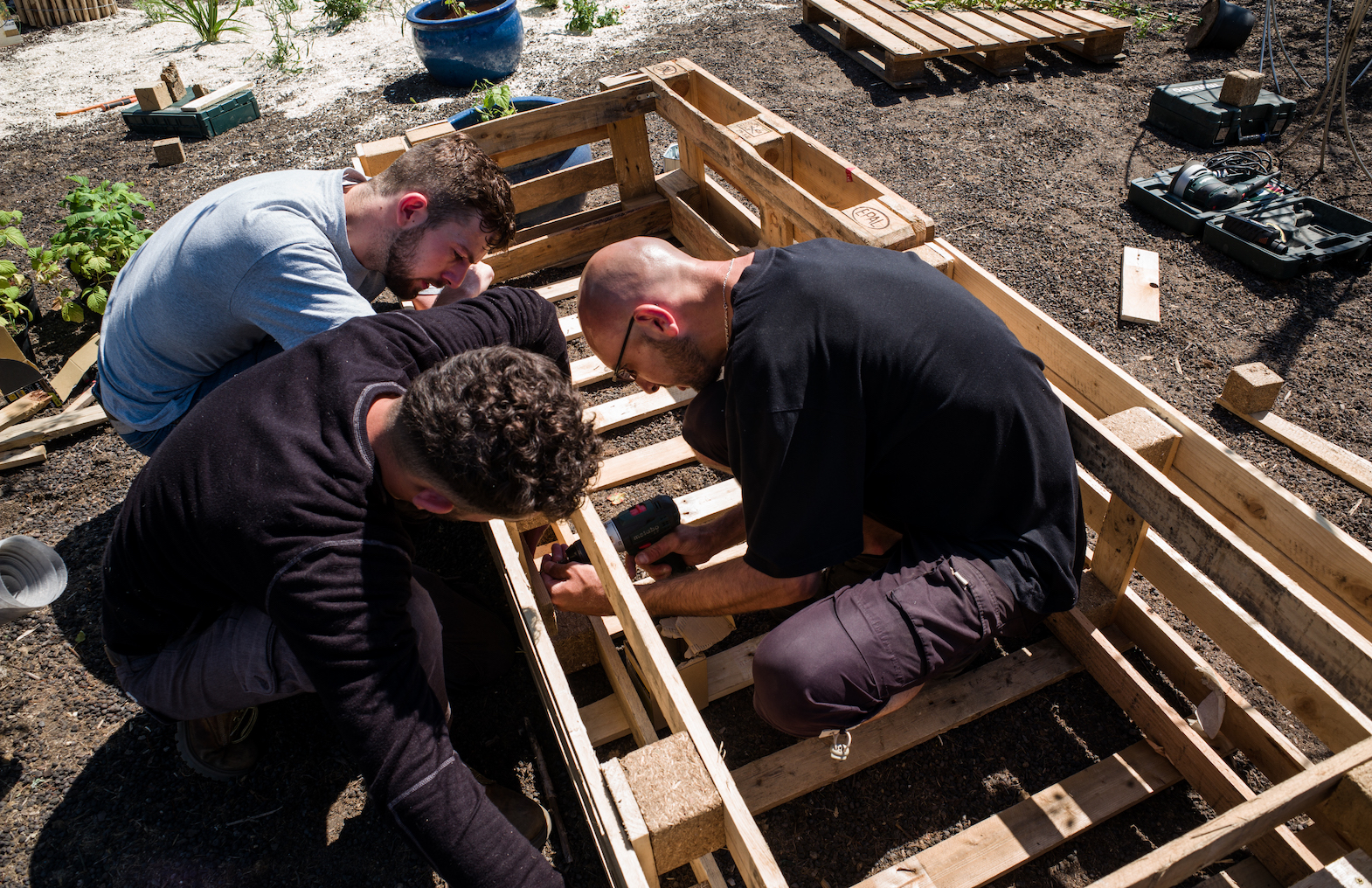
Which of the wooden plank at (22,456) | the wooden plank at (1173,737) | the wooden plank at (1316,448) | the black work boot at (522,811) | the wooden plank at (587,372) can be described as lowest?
the black work boot at (522,811)

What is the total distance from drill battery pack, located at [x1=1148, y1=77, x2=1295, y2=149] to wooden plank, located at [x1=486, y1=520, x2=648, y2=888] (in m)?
5.62

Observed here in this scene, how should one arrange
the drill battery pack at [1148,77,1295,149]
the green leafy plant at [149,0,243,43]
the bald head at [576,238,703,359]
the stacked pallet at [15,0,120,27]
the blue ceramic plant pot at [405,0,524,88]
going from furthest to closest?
the stacked pallet at [15,0,120,27] → the green leafy plant at [149,0,243,43] → the blue ceramic plant pot at [405,0,524,88] → the drill battery pack at [1148,77,1295,149] → the bald head at [576,238,703,359]

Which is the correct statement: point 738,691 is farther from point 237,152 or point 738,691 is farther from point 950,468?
point 237,152

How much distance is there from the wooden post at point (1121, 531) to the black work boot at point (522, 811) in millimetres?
1809

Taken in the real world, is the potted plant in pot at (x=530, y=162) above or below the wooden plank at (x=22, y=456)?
above

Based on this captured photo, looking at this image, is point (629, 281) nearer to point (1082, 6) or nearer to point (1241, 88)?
point (1241, 88)

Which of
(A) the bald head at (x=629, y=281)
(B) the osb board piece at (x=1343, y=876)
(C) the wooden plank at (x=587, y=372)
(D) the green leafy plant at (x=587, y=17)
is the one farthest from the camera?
(D) the green leafy plant at (x=587, y=17)

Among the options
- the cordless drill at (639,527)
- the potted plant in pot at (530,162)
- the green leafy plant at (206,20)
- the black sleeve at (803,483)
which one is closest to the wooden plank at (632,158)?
the potted plant in pot at (530,162)

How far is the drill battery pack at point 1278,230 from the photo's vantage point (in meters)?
4.05

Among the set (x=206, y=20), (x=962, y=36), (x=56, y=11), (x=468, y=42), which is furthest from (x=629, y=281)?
(x=56, y=11)

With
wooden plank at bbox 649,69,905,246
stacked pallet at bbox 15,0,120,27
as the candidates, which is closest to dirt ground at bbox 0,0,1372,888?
wooden plank at bbox 649,69,905,246

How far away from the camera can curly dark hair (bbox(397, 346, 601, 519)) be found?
1.56 metres

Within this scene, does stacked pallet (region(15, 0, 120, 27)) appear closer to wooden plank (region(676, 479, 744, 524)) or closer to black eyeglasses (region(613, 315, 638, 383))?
wooden plank (region(676, 479, 744, 524))

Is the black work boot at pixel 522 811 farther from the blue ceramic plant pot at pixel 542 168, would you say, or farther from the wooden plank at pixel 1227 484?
the blue ceramic plant pot at pixel 542 168
